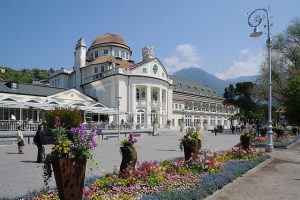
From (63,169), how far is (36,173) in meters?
6.37

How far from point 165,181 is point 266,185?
10.6ft

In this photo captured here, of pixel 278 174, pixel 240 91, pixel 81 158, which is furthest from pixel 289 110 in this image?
pixel 240 91

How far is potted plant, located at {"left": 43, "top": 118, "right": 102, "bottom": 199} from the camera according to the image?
5484mm

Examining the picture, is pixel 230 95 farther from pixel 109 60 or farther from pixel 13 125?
pixel 13 125

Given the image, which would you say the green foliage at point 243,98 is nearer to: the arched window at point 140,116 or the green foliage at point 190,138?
the arched window at point 140,116

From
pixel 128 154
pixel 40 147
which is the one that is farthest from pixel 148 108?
pixel 128 154

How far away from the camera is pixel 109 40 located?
65.6 m

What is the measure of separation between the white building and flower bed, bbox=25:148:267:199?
35.9 metres

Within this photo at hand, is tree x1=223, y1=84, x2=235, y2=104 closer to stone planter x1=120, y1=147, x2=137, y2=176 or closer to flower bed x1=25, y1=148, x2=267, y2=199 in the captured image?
flower bed x1=25, y1=148, x2=267, y2=199

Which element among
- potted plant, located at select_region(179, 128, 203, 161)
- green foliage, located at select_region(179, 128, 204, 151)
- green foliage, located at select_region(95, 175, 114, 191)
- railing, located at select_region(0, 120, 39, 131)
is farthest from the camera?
railing, located at select_region(0, 120, 39, 131)

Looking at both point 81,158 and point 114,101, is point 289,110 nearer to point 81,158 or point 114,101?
point 114,101

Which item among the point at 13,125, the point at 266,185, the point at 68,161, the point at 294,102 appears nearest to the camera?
the point at 68,161

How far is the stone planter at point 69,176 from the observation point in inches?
216

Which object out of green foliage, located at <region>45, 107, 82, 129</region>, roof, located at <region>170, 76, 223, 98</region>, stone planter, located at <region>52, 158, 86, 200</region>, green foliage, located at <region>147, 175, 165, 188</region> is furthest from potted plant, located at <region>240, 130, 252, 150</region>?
roof, located at <region>170, 76, 223, 98</region>
